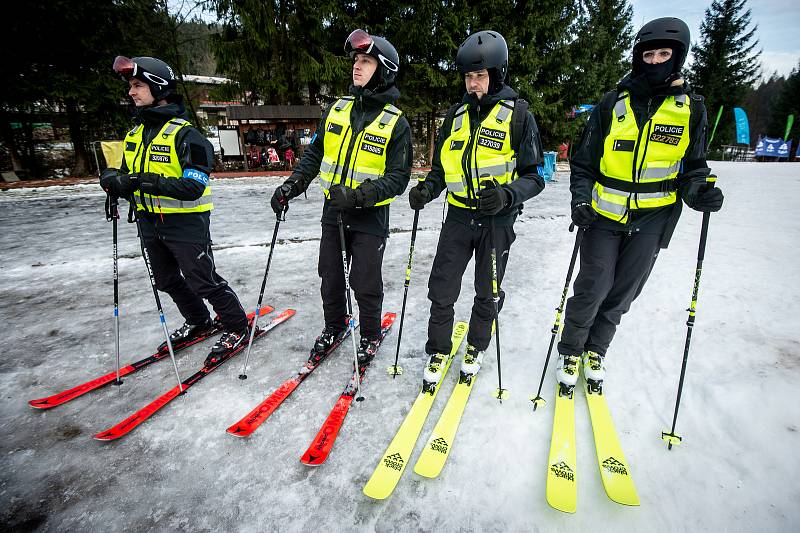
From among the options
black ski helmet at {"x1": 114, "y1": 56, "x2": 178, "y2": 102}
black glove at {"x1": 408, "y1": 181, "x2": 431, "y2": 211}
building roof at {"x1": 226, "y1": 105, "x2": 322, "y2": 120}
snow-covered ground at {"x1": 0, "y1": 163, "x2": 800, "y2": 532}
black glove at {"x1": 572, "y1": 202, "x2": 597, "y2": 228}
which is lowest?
snow-covered ground at {"x1": 0, "y1": 163, "x2": 800, "y2": 532}

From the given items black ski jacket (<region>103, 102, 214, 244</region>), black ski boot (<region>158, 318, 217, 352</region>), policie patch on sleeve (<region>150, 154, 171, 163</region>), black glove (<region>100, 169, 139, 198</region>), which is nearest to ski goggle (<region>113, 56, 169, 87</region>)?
black ski jacket (<region>103, 102, 214, 244</region>)

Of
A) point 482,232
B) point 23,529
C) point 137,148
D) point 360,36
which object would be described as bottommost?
point 23,529

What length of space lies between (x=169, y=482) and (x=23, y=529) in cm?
71

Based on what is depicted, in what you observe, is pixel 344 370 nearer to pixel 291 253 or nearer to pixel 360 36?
pixel 360 36

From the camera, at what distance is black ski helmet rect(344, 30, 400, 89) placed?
9.44ft

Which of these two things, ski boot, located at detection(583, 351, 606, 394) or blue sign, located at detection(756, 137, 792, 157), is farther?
blue sign, located at detection(756, 137, 792, 157)

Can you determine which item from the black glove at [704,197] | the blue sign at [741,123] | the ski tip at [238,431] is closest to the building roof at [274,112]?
the blue sign at [741,123]

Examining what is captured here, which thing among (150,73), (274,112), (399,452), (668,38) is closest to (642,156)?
(668,38)

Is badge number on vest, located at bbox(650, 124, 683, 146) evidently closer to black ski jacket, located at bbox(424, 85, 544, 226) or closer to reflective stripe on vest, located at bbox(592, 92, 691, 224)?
reflective stripe on vest, located at bbox(592, 92, 691, 224)

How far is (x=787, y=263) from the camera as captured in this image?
579cm

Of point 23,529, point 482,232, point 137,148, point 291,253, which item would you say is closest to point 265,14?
point 291,253

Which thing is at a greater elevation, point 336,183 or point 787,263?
point 336,183

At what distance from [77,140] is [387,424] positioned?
65.9 ft

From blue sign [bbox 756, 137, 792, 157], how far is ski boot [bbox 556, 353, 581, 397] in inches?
1688
